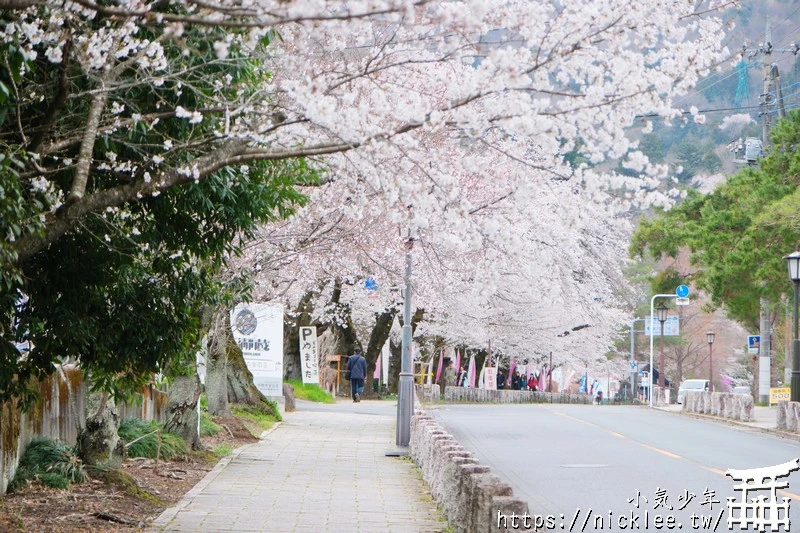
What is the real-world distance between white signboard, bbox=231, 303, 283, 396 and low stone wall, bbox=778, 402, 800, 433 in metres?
11.9

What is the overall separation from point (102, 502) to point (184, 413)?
543 cm

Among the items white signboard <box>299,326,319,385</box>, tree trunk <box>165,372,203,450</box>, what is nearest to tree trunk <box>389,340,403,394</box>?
white signboard <box>299,326,319,385</box>

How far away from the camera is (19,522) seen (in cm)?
907

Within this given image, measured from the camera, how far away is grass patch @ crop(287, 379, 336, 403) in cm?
3803

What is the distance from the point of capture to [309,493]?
12297mm

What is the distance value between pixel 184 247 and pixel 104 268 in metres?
0.82

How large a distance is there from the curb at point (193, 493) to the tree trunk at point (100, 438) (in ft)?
3.17

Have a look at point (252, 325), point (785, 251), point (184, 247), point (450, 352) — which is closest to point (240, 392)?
point (252, 325)

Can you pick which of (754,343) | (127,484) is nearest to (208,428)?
(127,484)

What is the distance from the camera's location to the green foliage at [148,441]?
14.6 m

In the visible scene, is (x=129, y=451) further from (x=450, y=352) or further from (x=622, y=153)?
(x=450, y=352)

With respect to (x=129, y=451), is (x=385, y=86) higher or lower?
higher

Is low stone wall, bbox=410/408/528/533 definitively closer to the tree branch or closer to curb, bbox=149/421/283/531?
curb, bbox=149/421/283/531

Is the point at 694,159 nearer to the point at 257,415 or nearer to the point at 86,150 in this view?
the point at 257,415
